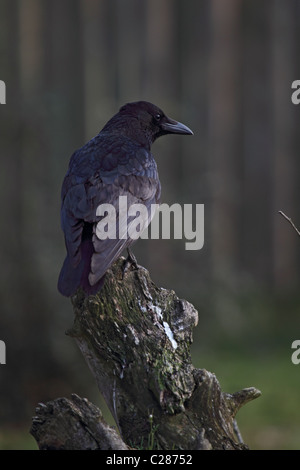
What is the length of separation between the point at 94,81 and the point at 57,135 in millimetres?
2206

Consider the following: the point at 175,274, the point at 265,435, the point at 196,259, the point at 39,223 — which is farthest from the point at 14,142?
the point at 265,435

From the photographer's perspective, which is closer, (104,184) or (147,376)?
(147,376)

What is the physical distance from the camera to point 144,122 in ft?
14.8

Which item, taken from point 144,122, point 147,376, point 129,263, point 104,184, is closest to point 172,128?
point 144,122

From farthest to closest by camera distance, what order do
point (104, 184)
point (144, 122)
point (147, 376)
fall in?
1. point (144, 122)
2. point (104, 184)
3. point (147, 376)

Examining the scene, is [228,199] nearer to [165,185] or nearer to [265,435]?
[165,185]

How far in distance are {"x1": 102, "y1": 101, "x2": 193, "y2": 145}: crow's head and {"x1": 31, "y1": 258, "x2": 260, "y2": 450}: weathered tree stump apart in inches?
50.0

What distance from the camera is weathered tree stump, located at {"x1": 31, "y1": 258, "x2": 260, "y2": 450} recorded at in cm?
292

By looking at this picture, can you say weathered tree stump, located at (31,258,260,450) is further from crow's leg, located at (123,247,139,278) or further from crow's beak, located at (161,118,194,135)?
crow's beak, located at (161,118,194,135)

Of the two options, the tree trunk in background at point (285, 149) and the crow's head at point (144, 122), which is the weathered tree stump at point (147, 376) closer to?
the crow's head at point (144, 122)

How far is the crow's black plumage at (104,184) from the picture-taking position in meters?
3.30

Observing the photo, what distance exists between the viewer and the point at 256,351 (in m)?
9.28

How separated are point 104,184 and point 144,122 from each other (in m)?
0.91

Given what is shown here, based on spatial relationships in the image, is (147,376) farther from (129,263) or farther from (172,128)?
(172,128)
